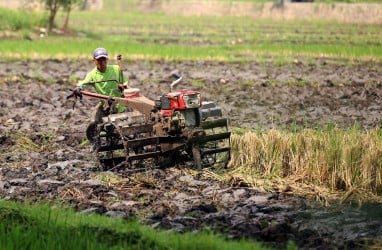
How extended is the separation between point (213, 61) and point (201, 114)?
15.2 m

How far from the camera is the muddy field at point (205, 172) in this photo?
7.99 metres

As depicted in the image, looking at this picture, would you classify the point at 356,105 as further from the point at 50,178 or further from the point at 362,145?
the point at 50,178

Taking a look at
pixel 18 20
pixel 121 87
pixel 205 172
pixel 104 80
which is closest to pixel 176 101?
pixel 205 172

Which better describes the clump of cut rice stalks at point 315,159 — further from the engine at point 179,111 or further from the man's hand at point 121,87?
the man's hand at point 121,87

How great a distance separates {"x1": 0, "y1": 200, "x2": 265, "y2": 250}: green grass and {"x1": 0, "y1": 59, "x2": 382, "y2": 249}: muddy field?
0.60 m

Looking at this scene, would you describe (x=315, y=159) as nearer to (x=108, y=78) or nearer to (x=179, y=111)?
(x=179, y=111)

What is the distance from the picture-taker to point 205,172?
10.1 m

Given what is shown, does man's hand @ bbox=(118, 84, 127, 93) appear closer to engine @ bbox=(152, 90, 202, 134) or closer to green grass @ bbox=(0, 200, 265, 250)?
engine @ bbox=(152, 90, 202, 134)

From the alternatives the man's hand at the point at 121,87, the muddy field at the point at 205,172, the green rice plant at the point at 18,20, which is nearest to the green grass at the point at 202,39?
the green rice plant at the point at 18,20

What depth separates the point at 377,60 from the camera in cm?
2461

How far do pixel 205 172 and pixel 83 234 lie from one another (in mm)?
3486

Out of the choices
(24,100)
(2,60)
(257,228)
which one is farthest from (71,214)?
(2,60)

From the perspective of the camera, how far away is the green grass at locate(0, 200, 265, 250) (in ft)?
21.1

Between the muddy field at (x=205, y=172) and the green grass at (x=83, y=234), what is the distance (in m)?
0.60
